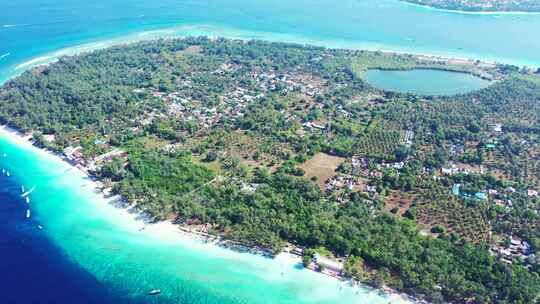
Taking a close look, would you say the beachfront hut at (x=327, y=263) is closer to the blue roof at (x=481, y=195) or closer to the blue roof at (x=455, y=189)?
the blue roof at (x=455, y=189)

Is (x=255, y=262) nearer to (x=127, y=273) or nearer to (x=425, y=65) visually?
(x=127, y=273)

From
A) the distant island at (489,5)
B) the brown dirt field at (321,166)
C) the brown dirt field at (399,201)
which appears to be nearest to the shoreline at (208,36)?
the distant island at (489,5)

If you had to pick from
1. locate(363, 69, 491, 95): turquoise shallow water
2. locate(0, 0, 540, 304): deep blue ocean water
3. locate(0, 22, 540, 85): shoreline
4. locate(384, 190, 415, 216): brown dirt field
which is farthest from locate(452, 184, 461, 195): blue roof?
locate(0, 22, 540, 85): shoreline

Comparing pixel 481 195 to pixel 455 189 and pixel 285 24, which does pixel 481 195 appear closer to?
pixel 455 189

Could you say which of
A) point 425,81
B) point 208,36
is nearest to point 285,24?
point 208,36

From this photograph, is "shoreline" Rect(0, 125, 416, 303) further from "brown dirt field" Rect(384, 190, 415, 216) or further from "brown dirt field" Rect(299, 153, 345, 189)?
"brown dirt field" Rect(299, 153, 345, 189)
